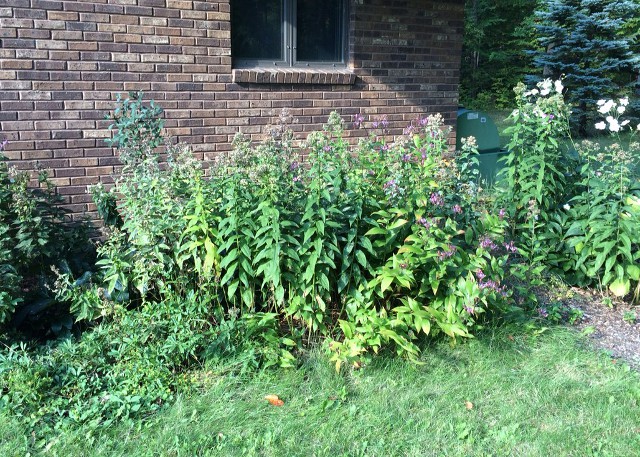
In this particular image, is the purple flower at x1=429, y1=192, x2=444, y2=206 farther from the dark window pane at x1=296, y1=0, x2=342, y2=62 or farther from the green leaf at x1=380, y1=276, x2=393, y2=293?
the dark window pane at x1=296, y1=0, x2=342, y2=62

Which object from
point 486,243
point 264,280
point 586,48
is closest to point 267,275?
point 264,280

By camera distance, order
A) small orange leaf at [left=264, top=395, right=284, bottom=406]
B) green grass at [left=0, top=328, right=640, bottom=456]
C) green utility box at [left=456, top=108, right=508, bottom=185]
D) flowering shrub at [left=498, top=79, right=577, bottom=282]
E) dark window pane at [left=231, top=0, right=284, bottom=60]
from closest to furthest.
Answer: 1. green grass at [left=0, top=328, right=640, bottom=456]
2. small orange leaf at [left=264, top=395, right=284, bottom=406]
3. flowering shrub at [left=498, top=79, right=577, bottom=282]
4. dark window pane at [left=231, top=0, right=284, bottom=60]
5. green utility box at [left=456, top=108, right=508, bottom=185]

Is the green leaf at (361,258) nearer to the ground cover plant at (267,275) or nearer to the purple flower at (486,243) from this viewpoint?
the ground cover plant at (267,275)

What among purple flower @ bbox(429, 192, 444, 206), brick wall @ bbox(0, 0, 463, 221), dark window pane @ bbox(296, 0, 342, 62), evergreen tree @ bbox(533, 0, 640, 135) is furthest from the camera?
evergreen tree @ bbox(533, 0, 640, 135)

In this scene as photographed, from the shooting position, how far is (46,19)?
16.1 ft

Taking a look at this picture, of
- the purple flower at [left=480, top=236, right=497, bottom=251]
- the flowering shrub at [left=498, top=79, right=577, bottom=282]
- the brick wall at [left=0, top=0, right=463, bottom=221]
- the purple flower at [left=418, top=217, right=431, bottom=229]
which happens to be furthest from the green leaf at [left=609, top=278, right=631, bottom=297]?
the brick wall at [left=0, top=0, right=463, bottom=221]

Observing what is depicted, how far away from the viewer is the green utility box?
7730 millimetres

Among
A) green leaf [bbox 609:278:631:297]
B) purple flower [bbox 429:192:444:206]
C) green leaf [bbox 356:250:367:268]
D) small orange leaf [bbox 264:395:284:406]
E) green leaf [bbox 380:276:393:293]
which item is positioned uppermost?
purple flower [bbox 429:192:444:206]

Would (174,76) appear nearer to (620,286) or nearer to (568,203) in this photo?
(568,203)

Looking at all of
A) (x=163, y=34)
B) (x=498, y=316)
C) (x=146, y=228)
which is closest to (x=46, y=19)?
(x=163, y=34)

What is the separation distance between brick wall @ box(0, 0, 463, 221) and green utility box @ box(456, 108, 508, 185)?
0.89 meters

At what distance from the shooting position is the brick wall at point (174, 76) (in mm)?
4941

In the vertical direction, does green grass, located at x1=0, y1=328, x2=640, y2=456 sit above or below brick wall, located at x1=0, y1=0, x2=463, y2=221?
below

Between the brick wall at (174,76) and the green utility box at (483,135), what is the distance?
2.93 feet
